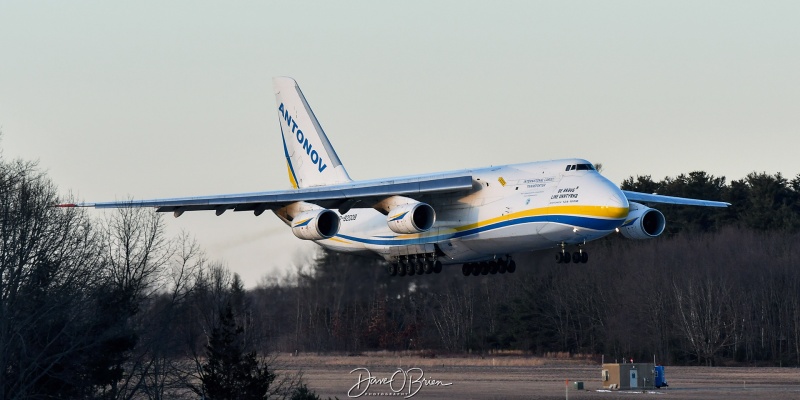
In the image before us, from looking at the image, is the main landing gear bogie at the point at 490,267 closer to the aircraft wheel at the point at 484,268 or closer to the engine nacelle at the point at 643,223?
the aircraft wheel at the point at 484,268

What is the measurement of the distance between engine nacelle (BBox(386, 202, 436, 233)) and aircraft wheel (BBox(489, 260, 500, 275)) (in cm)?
267

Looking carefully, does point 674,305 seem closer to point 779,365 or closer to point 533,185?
point 779,365

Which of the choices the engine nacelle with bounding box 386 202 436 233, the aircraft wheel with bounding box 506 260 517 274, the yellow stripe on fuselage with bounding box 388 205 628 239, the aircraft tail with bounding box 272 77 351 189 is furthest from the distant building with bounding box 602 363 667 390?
the aircraft tail with bounding box 272 77 351 189

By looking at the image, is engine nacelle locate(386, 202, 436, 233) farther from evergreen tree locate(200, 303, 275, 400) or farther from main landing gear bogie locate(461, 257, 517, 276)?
evergreen tree locate(200, 303, 275, 400)

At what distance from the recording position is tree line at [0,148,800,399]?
26812 mm

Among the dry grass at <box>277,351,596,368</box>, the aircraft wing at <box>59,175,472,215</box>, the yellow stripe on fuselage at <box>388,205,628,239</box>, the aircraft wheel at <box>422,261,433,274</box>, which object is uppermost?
the aircraft wing at <box>59,175,472,215</box>

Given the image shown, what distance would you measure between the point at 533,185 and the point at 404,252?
428cm

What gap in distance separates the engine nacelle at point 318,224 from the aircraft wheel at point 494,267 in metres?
4.24

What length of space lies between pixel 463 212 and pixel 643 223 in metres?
4.25

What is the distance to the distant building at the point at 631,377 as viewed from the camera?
34.8 metres

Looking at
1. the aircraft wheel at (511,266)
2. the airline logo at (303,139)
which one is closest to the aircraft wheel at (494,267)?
the aircraft wheel at (511,266)

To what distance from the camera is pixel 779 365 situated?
45.6m

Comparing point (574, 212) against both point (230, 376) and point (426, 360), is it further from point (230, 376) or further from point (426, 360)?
point (426, 360)
